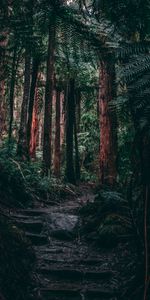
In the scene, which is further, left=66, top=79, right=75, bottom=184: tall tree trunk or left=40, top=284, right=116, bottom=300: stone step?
left=66, top=79, right=75, bottom=184: tall tree trunk

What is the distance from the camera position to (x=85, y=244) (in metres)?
7.92

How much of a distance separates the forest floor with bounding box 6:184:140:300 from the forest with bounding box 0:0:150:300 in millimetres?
17

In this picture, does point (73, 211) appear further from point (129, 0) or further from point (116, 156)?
point (129, 0)

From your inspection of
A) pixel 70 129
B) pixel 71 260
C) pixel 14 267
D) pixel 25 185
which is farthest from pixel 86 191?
pixel 14 267

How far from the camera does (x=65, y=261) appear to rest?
6797mm

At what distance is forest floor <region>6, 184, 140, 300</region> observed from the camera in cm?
552

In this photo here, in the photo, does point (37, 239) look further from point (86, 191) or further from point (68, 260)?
point (86, 191)

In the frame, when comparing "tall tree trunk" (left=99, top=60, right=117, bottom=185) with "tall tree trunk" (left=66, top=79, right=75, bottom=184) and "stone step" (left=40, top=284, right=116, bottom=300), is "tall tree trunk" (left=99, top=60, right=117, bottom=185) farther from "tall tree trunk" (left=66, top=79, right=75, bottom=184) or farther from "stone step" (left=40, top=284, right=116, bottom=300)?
"tall tree trunk" (left=66, top=79, right=75, bottom=184)

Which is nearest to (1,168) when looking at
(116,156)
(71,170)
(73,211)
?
(73,211)

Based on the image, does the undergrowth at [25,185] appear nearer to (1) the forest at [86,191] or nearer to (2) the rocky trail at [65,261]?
(1) the forest at [86,191]

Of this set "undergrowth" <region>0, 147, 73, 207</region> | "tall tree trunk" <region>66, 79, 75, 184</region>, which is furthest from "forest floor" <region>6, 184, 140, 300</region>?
"tall tree trunk" <region>66, 79, 75, 184</region>

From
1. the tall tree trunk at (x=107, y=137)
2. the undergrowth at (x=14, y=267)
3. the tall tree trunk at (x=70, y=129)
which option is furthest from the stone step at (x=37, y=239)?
the tall tree trunk at (x=70, y=129)

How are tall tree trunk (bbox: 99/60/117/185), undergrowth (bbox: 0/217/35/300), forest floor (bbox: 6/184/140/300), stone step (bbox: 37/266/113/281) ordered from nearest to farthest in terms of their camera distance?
undergrowth (bbox: 0/217/35/300) < forest floor (bbox: 6/184/140/300) < stone step (bbox: 37/266/113/281) < tall tree trunk (bbox: 99/60/117/185)

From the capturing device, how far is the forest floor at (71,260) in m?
5.52
